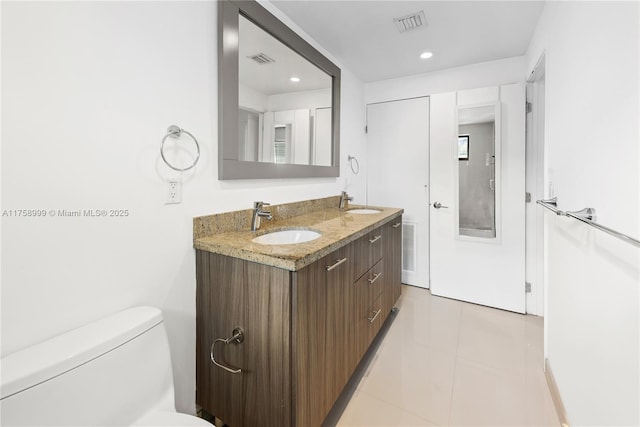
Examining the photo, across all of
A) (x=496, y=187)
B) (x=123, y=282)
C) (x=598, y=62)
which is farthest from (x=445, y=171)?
(x=123, y=282)

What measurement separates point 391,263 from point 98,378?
6.22 feet

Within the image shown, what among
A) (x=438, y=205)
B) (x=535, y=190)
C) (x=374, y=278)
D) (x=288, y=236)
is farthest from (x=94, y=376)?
(x=535, y=190)

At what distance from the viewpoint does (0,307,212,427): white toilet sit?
2.44ft

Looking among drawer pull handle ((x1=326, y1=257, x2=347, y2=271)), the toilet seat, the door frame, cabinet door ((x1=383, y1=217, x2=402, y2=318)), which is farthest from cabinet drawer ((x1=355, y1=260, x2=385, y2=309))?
the door frame

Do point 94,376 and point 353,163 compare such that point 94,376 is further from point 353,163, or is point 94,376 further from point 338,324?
point 353,163

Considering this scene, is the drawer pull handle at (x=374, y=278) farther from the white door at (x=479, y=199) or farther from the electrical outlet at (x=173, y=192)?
the white door at (x=479, y=199)

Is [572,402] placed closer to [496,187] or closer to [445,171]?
[496,187]

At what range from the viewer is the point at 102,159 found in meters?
1.04

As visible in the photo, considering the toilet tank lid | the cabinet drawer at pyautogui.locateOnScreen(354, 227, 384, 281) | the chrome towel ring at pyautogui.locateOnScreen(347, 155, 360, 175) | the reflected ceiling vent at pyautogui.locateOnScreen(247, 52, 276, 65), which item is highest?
the reflected ceiling vent at pyautogui.locateOnScreen(247, 52, 276, 65)

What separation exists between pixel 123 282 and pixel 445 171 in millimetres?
2765

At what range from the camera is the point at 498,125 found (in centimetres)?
262

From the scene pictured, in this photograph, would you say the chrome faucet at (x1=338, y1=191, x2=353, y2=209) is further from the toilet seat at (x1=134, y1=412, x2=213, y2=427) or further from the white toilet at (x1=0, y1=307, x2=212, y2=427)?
the toilet seat at (x1=134, y1=412, x2=213, y2=427)

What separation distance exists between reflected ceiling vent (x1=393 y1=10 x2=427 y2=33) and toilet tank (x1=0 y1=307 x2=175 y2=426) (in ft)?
7.46

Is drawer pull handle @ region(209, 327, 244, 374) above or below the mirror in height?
below
